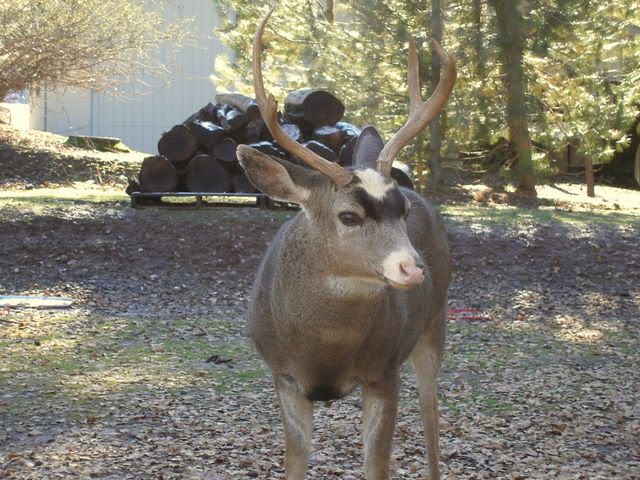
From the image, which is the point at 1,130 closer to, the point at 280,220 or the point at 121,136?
the point at 121,136

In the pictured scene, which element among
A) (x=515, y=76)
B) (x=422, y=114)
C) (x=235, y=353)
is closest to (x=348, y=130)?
(x=515, y=76)

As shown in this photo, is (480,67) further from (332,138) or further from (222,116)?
(222,116)

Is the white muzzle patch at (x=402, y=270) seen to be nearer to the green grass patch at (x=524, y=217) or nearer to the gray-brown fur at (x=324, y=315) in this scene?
the gray-brown fur at (x=324, y=315)

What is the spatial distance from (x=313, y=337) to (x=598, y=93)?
15278mm

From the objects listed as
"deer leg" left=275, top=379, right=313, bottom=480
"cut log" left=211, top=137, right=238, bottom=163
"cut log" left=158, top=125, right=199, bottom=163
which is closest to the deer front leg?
"deer leg" left=275, top=379, right=313, bottom=480

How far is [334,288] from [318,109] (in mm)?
9401

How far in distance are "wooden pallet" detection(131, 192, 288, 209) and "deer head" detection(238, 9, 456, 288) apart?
8187 mm

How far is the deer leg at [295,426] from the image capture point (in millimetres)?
4426

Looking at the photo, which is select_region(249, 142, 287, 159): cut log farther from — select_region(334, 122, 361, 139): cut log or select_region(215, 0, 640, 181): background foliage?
select_region(215, 0, 640, 181): background foliage

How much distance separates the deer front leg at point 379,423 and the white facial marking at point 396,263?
2.21 ft

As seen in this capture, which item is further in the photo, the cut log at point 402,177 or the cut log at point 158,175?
the cut log at point 158,175

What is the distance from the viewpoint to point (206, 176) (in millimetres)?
12867

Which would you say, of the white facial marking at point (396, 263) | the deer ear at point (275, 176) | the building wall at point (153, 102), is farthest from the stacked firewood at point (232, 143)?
the building wall at point (153, 102)

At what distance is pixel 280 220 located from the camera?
1195 cm
